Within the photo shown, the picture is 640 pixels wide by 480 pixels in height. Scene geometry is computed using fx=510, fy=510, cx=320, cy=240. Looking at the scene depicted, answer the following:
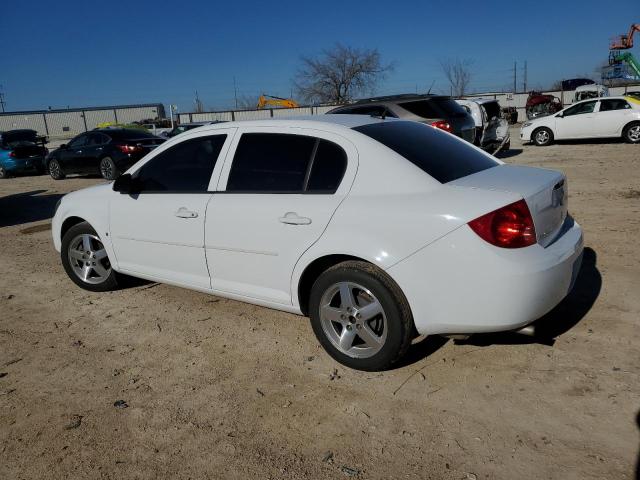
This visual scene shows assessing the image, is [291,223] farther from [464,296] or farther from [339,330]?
[464,296]

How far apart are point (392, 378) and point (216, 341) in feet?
4.66

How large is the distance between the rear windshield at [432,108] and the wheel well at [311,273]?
300 inches

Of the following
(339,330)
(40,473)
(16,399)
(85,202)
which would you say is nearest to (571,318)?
(339,330)

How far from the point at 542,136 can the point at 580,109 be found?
1.41m

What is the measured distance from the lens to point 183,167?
13.6 ft

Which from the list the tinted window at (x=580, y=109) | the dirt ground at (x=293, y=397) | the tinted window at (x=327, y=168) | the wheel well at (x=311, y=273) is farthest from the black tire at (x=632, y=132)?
the wheel well at (x=311, y=273)

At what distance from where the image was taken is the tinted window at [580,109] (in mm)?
16422

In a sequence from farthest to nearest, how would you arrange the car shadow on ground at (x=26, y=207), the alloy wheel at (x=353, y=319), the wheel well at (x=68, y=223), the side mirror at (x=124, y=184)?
the car shadow on ground at (x=26, y=207) → the wheel well at (x=68, y=223) → the side mirror at (x=124, y=184) → the alloy wheel at (x=353, y=319)

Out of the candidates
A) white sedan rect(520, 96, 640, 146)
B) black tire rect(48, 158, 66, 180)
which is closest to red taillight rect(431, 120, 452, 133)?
white sedan rect(520, 96, 640, 146)

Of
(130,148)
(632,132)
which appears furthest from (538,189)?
(632,132)

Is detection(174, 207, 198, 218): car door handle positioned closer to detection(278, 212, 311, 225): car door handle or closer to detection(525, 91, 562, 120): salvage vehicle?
detection(278, 212, 311, 225): car door handle

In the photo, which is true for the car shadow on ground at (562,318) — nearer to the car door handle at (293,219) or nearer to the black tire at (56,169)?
the car door handle at (293,219)

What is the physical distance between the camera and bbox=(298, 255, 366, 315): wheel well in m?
3.25

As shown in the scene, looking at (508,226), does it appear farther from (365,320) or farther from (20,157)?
(20,157)
